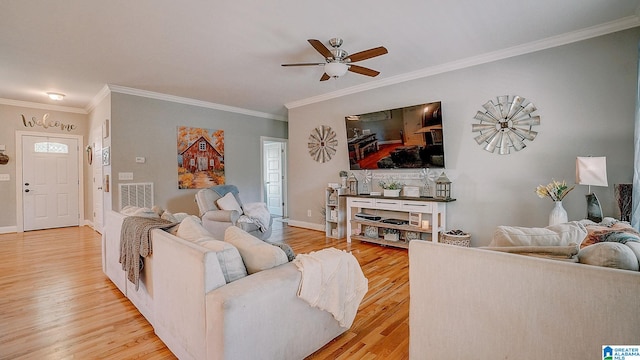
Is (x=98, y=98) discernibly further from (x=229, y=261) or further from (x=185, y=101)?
(x=229, y=261)

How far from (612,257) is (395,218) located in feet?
11.0

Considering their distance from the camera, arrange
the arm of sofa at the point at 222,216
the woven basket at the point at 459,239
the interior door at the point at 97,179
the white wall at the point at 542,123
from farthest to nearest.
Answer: the interior door at the point at 97,179
the arm of sofa at the point at 222,216
the woven basket at the point at 459,239
the white wall at the point at 542,123

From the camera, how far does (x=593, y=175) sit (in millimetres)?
2594

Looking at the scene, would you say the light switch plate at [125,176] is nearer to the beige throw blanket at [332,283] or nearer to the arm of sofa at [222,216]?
the arm of sofa at [222,216]

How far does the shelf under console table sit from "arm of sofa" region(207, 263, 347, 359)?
2.52 m

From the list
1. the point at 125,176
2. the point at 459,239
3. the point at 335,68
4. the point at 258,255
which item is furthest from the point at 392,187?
the point at 125,176

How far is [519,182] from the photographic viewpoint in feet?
11.1

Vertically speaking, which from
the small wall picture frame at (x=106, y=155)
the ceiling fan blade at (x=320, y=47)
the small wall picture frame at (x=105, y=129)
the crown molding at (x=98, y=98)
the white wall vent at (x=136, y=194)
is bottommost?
the white wall vent at (x=136, y=194)

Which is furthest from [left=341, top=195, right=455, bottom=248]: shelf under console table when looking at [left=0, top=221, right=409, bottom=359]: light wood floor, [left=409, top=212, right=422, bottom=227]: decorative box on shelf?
[left=0, top=221, right=409, bottom=359]: light wood floor

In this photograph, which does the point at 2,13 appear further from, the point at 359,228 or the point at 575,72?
the point at 575,72

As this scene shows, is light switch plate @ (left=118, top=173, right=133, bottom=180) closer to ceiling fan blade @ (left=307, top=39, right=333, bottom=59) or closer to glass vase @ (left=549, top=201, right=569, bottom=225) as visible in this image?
ceiling fan blade @ (left=307, top=39, right=333, bottom=59)

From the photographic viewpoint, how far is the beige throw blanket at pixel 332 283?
5.55ft

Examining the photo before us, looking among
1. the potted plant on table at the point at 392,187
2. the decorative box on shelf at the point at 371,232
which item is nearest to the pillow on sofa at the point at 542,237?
the potted plant on table at the point at 392,187

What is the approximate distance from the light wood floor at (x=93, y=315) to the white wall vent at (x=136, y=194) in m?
0.97
